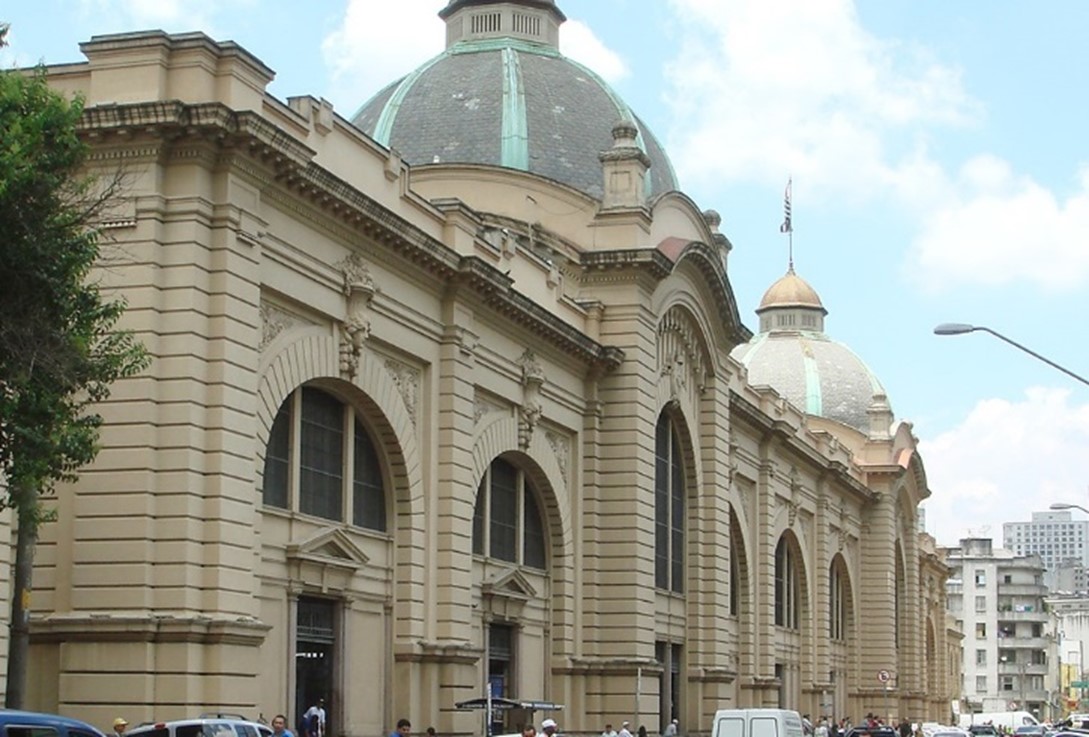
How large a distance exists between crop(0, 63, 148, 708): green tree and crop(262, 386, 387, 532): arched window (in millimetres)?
11265

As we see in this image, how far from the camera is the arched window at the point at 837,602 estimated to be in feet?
284

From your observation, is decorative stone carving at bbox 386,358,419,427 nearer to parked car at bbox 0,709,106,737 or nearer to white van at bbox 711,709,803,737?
white van at bbox 711,709,803,737

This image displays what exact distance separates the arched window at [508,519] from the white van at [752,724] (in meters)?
6.91

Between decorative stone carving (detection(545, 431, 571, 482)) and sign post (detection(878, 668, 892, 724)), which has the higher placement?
decorative stone carving (detection(545, 431, 571, 482))

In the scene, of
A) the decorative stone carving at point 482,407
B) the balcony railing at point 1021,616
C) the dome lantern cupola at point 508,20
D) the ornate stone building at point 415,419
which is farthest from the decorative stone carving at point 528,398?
the balcony railing at point 1021,616

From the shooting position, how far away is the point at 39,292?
23.5 m

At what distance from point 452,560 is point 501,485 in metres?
5.73

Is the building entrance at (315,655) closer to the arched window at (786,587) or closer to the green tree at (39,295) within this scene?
the green tree at (39,295)

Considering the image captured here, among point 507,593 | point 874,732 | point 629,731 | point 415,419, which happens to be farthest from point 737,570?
point 415,419

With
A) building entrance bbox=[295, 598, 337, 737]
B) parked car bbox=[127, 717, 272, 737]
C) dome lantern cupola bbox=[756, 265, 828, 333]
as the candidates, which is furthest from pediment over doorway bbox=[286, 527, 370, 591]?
dome lantern cupola bbox=[756, 265, 828, 333]

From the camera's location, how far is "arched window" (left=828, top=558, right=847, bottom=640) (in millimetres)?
86456

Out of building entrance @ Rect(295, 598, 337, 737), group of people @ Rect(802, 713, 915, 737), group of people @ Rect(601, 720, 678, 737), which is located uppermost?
building entrance @ Rect(295, 598, 337, 737)

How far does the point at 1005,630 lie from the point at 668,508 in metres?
132

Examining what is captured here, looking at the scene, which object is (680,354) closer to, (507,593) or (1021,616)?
(507,593)
